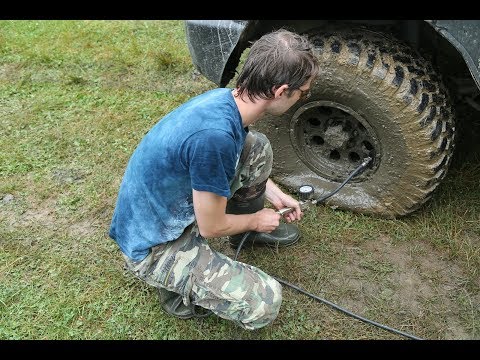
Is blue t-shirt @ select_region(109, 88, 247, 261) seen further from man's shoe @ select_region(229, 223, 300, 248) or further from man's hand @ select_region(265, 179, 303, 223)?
man's shoe @ select_region(229, 223, 300, 248)

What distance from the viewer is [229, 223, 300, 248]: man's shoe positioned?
279 centimetres

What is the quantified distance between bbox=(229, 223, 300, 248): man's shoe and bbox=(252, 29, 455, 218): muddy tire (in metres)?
0.32

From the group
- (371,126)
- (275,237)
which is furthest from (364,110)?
(275,237)

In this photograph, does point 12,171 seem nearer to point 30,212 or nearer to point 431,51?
point 30,212

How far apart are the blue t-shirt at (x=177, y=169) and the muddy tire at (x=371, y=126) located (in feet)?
2.53

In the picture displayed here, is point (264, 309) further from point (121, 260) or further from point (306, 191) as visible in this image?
point (121, 260)

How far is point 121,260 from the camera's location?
2795 millimetres

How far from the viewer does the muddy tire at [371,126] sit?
8.31 feet

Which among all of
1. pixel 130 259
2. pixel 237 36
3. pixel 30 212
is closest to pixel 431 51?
pixel 237 36

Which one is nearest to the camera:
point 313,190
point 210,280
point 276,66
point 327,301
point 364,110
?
point 276,66

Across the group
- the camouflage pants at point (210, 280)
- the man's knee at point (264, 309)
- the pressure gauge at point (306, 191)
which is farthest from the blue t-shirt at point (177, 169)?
the pressure gauge at point (306, 191)

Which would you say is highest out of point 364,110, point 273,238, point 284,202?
point 364,110

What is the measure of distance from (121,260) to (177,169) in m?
0.97

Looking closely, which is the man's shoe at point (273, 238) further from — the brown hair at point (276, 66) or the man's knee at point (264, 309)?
the brown hair at point (276, 66)
